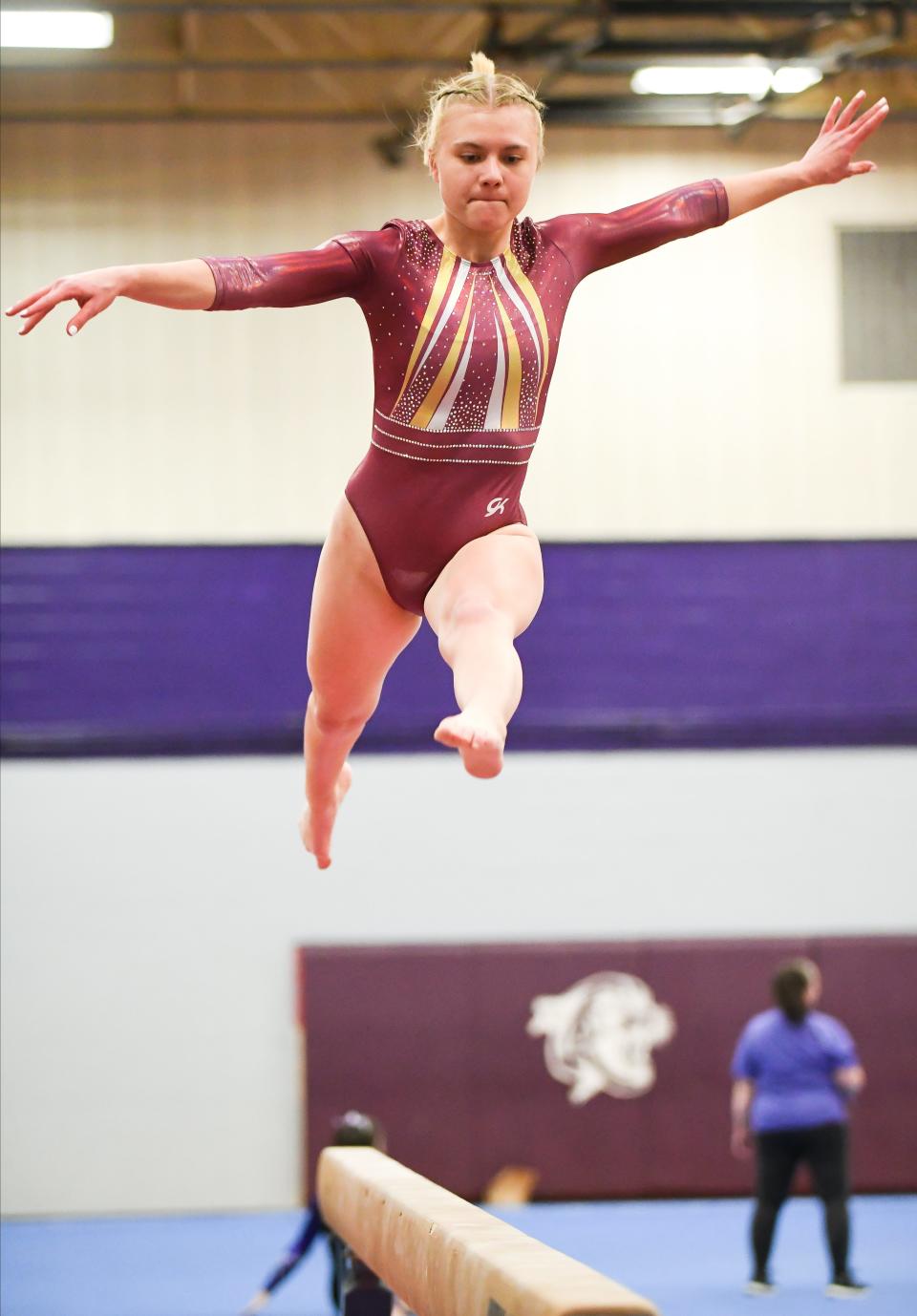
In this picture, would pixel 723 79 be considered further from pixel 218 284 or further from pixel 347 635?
pixel 218 284

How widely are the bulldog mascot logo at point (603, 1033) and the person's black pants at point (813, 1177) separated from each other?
2620 mm

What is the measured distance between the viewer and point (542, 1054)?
33.6 ft

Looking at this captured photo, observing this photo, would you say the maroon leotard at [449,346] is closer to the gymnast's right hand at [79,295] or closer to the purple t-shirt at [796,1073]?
the gymnast's right hand at [79,295]

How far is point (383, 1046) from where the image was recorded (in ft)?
33.3

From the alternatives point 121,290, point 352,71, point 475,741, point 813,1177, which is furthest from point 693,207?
point 352,71

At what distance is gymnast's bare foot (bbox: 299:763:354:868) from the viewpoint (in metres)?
4.60

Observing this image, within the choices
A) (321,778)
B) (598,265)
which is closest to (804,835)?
(321,778)

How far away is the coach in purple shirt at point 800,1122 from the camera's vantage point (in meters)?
7.45

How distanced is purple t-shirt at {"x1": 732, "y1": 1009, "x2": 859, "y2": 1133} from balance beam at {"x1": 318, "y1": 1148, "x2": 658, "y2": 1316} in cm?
232

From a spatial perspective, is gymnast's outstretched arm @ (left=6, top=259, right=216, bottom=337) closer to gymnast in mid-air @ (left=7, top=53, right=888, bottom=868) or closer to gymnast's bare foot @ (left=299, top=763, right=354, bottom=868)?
gymnast in mid-air @ (left=7, top=53, right=888, bottom=868)

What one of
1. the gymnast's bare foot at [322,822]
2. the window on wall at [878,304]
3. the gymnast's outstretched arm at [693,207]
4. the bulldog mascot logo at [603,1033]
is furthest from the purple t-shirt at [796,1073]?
the window on wall at [878,304]

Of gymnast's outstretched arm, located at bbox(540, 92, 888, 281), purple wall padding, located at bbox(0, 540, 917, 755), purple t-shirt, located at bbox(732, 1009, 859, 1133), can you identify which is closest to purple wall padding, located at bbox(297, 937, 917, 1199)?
purple wall padding, located at bbox(0, 540, 917, 755)

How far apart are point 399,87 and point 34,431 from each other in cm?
326

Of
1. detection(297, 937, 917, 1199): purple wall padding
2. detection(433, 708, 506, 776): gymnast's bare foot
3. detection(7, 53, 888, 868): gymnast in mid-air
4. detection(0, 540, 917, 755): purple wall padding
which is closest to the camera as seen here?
detection(433, 708, 506, 776): gymnast's bare foot
